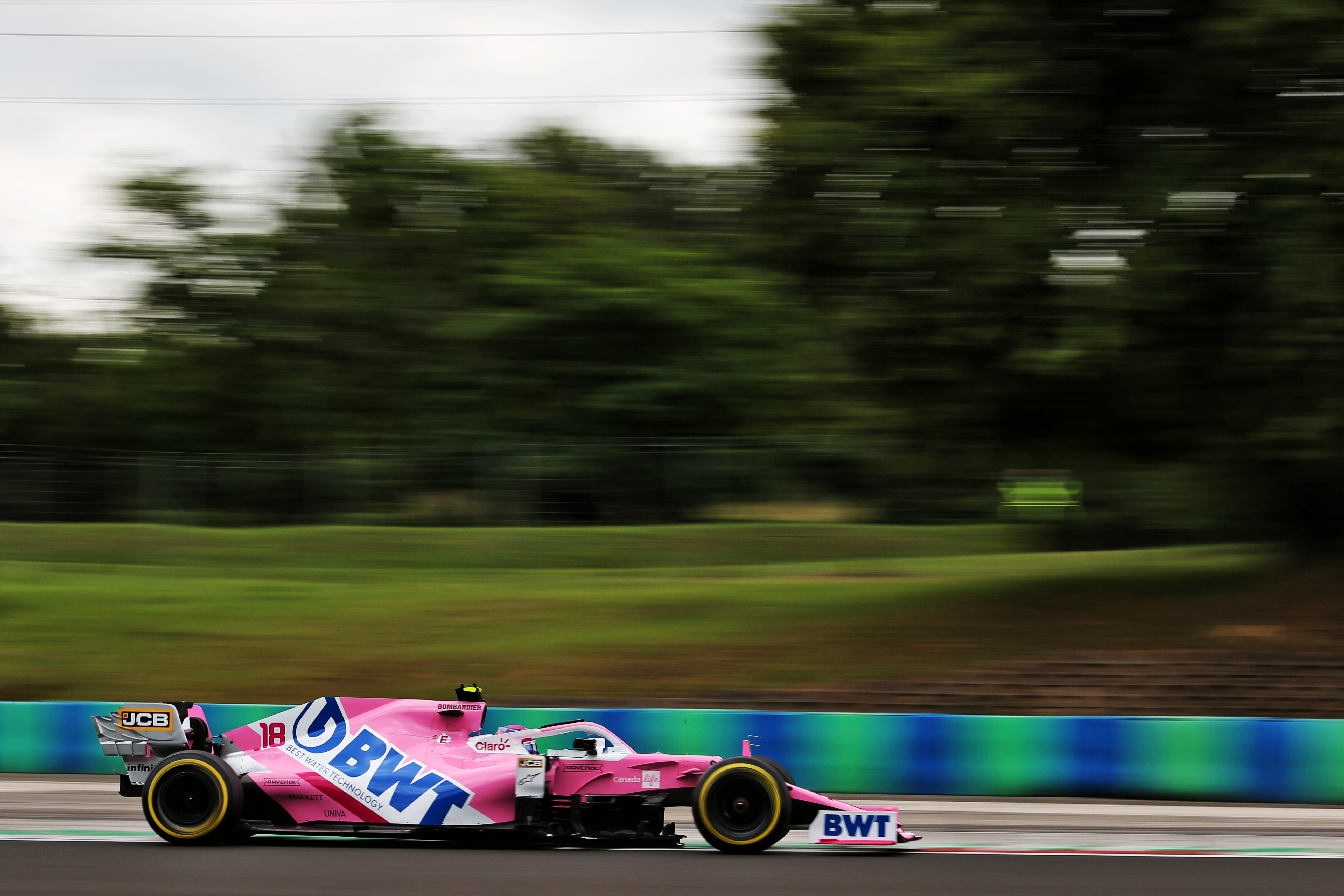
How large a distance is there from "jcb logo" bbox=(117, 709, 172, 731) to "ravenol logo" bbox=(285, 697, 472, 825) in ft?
2.79

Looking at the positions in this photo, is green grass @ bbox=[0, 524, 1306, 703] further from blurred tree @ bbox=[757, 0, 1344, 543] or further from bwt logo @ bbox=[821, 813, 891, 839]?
bwt logo @ bbox=[821, 813, 891, 839]

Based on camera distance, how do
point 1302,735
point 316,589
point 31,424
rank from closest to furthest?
point 1302,735, point 316,589, point 31,424

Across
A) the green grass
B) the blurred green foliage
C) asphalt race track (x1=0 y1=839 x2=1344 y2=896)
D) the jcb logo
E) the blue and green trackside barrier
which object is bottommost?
asphalt race track (x1=0 y1=839 x2=1344 y2=896)

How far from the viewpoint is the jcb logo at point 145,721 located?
27.9 ft

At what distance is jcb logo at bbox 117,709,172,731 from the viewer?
850 cm

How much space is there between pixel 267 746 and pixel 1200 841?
240 inches

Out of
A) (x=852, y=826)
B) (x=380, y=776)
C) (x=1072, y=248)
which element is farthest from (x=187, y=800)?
(x=1072, y=248)

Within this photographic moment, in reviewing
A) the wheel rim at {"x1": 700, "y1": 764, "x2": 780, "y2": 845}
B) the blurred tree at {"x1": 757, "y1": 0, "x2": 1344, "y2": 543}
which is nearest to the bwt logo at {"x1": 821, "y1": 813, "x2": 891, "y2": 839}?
the wheel rim at {"x1": 700, "y1": 764, "x2": 780, "y2": 845}

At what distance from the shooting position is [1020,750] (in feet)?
36.5

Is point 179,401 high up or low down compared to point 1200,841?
up

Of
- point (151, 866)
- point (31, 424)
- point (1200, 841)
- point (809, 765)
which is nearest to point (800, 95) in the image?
point (809, 765)

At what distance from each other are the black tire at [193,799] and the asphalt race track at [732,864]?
126 millimetres

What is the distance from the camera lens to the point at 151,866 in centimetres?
780

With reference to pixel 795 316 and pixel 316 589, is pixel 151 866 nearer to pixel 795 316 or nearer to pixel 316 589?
pixel 795 316
